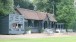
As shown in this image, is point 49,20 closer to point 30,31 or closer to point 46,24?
point 46,24

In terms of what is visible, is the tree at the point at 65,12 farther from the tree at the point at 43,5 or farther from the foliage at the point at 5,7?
the foliage at the point at 5,7

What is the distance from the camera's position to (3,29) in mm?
45719

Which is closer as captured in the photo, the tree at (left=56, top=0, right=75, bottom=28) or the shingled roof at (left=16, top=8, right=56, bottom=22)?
the shingled roof at (left=16, top=8, right=56, bottom=22)

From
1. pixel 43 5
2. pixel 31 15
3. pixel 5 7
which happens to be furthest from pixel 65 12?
pixel 5 7

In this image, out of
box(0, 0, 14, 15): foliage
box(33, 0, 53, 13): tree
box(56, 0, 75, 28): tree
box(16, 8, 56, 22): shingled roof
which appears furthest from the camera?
box(33, 0, 53, 13): tree

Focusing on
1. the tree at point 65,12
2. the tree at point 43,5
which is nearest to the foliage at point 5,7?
the tree at point 65,12

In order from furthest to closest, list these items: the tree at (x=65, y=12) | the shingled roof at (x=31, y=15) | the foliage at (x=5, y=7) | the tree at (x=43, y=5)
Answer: the tree at (x=43, y=5) < the tree at (x=65, y=12) < the shingled roof at (x=31, y=15) < the foliage at (x=5, y=7)

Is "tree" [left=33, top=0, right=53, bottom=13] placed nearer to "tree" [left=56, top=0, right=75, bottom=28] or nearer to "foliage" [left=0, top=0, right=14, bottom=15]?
"tree" [left=56, top=0, right=75, bottom=28]

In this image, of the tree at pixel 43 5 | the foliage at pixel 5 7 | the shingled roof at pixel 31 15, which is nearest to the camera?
the foliage at pixel 5 7

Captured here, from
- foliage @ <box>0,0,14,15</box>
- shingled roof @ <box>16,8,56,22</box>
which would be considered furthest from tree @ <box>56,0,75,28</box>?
foliage @ <box>0,0,14,15</box>

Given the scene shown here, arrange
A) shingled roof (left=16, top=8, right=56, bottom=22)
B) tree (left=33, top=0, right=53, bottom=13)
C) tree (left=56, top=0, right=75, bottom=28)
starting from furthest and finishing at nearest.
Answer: tree (left=33, top=0, right=53, bottom=13)
tree (left=56, top=0, right=75, bottom=28)
shingled roof (left=16, top=8, right=56, bottom=22)

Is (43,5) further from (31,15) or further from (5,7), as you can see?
(5,7)

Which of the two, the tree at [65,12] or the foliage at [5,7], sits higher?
the foliage at [5,7]

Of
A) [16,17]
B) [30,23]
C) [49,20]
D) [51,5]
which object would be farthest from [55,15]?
[16,17]
